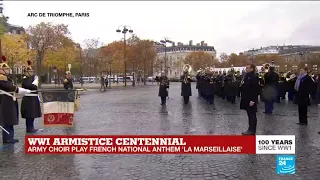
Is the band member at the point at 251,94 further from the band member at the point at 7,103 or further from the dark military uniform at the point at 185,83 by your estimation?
the dark military uniform at the point at 185,83

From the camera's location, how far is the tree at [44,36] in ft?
136

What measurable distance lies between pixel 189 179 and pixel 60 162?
2.50m

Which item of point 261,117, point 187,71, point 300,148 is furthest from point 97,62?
point 300,148

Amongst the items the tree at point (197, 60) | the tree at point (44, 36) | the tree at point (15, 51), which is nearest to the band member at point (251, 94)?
the tree at point (44, 36)

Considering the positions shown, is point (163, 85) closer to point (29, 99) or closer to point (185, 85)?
point (185, 85)

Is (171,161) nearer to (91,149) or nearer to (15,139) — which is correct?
(91,149)

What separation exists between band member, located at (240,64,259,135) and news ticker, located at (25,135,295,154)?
2758 mm

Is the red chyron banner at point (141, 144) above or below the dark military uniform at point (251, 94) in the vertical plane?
below

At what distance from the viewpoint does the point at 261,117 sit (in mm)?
12500

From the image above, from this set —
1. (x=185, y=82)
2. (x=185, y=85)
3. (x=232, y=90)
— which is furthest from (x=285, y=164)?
(x=232, y=90)

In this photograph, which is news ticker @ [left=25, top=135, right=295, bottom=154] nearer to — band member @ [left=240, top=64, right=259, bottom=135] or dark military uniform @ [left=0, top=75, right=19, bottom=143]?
dark military uniform @ [left=0, top=75, right=19, bottom=143]

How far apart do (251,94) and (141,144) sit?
13.1ft

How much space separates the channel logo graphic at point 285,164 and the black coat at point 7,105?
5945mm

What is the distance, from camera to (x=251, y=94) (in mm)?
8773
